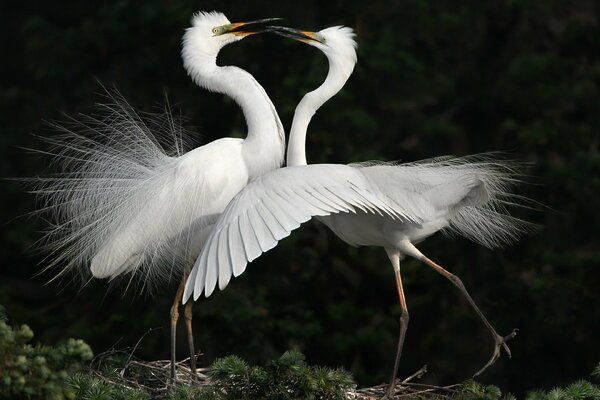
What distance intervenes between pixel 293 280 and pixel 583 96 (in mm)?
2030

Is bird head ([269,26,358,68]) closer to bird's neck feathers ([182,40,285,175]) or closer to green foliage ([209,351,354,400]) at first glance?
bird's neck feathers ([182,40,285,175])

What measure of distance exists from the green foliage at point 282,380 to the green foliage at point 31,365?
751mm

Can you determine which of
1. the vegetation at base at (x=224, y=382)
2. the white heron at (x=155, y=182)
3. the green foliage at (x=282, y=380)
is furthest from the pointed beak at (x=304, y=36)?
the green foliage at (x=282, y=380)

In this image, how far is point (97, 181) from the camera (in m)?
5.02

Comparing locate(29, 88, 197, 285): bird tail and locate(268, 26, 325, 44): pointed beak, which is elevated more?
locate(268, 26, 325, 44): pointed beak

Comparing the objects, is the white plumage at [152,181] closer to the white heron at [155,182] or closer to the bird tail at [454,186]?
the white heron at [155,182]

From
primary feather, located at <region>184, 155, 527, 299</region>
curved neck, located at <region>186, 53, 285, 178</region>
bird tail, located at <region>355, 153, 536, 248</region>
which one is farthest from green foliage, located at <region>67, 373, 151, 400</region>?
curved neck, located at <region>186, 53, 285, 178</region>

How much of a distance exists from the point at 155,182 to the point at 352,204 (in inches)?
42.7

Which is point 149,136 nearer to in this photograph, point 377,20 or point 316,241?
point 316,241

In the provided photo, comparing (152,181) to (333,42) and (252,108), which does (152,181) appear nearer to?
(252,108)

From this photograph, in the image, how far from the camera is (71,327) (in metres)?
6.91

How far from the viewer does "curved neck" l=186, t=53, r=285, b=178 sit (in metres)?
4.93

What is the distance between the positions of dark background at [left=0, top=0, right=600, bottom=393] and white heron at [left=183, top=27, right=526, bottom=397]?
165cm

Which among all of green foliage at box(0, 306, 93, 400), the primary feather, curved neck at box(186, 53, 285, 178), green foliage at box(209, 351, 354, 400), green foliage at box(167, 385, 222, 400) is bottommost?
green foliage at box(167, 385, 222, 400)
